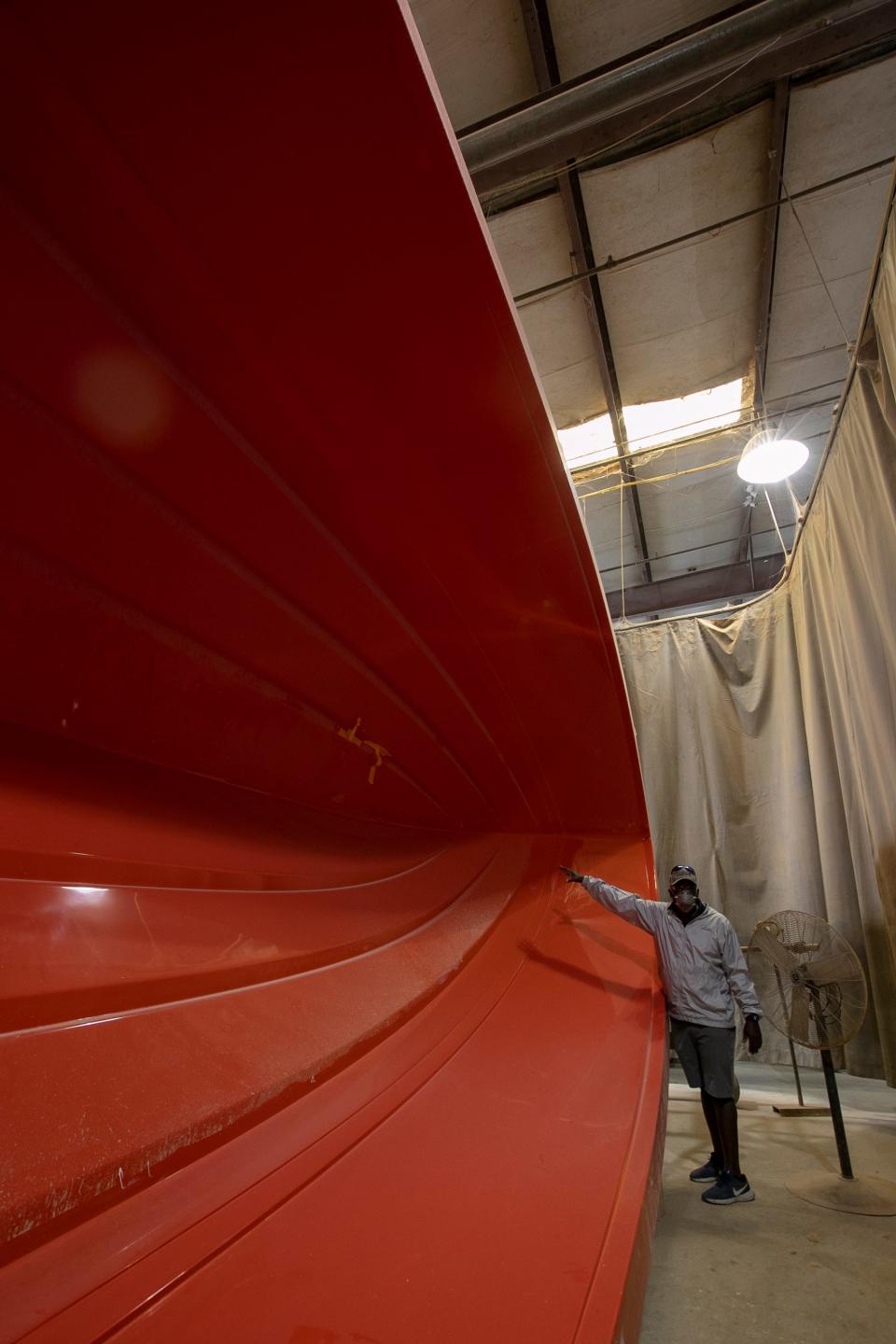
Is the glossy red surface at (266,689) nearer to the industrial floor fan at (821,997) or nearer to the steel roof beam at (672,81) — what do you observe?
the industrial floor fan at (821,997)

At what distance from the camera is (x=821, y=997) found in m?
2.50

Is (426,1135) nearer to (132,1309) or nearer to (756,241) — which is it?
(132,1309)

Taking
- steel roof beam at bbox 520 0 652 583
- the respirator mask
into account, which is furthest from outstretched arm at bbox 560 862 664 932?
steel roof beam at bbox 520 0 652 583

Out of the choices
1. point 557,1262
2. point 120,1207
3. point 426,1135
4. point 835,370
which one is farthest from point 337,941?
point 835,370

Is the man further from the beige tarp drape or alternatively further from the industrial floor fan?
the beige tarp drape

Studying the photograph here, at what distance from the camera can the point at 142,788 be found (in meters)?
1.32

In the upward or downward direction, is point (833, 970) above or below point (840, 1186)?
above

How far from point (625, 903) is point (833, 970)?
1.11 m

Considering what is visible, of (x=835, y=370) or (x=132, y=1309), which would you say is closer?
(x=132, y=1309)

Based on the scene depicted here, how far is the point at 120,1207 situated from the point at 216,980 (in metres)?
0.38

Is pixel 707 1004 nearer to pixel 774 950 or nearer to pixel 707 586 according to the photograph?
pixel 774 950

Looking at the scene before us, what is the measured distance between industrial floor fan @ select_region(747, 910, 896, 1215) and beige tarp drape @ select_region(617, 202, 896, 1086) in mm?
384

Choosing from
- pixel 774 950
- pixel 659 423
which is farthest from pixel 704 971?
pixel 659 423

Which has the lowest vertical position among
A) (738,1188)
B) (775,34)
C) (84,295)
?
(738,1188)
